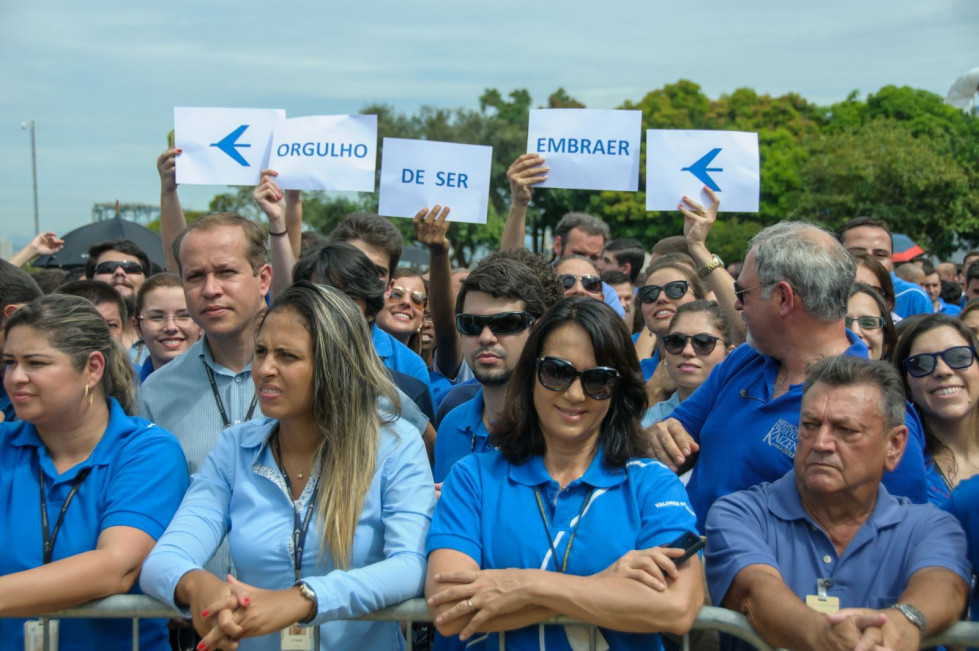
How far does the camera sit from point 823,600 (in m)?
2.85

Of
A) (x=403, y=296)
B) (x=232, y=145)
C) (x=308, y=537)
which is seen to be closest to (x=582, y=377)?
(x=308, y=537)

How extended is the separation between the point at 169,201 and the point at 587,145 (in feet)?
8.61

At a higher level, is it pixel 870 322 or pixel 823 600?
pixel 870 322

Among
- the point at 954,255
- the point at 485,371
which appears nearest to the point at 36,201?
the point at 954,255

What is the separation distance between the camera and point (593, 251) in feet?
25.9

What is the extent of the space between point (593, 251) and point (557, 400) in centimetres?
496

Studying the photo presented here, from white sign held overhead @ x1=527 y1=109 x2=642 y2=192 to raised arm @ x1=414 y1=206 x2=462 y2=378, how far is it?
34.8 inches

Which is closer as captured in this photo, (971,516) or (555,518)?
(555,518)

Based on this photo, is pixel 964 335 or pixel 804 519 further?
pixel 964 335

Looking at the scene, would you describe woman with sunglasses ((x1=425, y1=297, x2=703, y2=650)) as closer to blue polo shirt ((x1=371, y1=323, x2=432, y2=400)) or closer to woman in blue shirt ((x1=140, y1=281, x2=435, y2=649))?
woman in blue shirt ((x1=140, y1=281, x2=435, y2=649))

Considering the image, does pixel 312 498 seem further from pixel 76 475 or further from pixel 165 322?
pixel 165 322

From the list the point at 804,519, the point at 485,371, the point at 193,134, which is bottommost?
the point at 804,519

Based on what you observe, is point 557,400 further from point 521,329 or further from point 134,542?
point 134,542

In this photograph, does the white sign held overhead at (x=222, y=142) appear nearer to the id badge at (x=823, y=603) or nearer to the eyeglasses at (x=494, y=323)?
A: the eyeglasses at (x=494, y=323)
